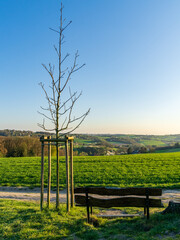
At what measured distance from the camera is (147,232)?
199 inches

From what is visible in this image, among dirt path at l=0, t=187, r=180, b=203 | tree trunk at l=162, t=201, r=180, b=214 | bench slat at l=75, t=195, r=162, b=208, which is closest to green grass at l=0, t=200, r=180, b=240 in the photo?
tree trunk at l=162, t=201, r=180, b=214

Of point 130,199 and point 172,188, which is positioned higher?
point 130,199

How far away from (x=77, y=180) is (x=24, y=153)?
35.4m

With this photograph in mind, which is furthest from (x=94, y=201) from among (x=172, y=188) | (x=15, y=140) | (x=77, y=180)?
(x=15, y=140)

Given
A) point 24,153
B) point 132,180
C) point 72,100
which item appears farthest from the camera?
point 24,153

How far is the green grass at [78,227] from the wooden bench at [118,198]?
425 millimetres

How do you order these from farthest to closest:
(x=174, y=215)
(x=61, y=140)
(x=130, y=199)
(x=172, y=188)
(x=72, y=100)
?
(x=172, y=188)
(x=72, y=100)
(x=61, y=140)
(x=130, y=199)
(x=174, y=215)

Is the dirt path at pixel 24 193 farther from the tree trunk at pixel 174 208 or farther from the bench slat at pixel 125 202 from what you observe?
the tree trunk at pixel 174 208

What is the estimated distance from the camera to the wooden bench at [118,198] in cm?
599

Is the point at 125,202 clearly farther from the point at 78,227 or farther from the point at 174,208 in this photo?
the point at 78,227

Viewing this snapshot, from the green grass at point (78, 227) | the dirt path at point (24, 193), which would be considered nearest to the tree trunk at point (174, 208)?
the green grass at point (78, 227)

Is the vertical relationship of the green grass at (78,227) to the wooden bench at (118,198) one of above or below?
below

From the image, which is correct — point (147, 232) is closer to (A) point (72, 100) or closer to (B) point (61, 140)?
(B) point (61, 140)

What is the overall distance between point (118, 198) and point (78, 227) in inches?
52.9
